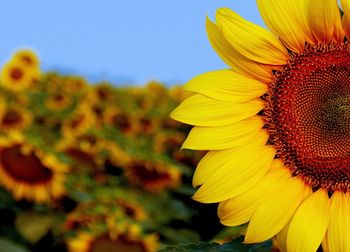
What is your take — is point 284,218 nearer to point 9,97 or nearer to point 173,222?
point 173,222

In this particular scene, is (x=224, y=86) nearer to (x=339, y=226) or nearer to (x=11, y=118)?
(x=339, y=226)

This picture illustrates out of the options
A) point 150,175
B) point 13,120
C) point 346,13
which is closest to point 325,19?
point 346,13

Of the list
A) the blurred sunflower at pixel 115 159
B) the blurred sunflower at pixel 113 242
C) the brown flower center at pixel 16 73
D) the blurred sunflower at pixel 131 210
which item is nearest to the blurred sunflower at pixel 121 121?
the brown flower center at pixel 16 73

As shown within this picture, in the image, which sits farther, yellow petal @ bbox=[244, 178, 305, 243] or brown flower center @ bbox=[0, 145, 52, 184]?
brown flower center @ bbox=[0, 145, 52, 184]

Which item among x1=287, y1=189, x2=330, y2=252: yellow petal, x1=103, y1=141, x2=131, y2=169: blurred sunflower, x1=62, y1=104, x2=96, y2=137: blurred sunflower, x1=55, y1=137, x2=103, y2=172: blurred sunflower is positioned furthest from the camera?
x1=62, y1=104, x2=96, y2=137: blurred sunflower

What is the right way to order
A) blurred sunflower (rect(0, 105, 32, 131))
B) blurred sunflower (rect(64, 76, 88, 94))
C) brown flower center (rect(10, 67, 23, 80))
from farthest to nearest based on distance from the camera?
1. blurred sunflower (rect(64, 76, 88, 94))
2. brown flower center (rect(10, 67, 23, 80))
3. blurred sunflower (rect(0, 105, 32, 131))

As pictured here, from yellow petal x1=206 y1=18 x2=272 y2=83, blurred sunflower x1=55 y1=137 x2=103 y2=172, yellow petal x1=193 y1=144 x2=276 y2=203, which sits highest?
yellow petal x1=206 y1=18 x2=272 y2=83

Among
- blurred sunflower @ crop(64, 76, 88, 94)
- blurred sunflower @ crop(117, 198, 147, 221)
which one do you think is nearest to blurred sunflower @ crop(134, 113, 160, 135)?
blurred sunflower @ crop(64, 76, 88, 94)

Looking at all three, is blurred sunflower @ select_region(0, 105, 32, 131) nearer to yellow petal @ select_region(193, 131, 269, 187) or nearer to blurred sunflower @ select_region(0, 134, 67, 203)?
blurred sunflower @ select_region(0, 134, 67, 203)
